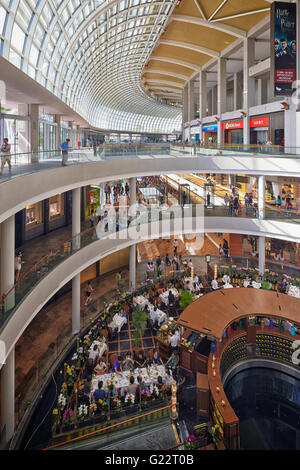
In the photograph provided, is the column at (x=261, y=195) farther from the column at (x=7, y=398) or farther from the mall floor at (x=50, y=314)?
the column at (x=7, y=398)

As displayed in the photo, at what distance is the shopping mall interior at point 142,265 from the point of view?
10.4 meters

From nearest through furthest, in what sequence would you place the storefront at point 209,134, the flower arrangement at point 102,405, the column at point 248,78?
the flower arrangement at point 102,405, the column at point 248,78, the storefront at point 209,134

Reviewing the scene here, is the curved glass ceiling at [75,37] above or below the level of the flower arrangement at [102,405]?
above

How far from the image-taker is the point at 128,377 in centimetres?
1230

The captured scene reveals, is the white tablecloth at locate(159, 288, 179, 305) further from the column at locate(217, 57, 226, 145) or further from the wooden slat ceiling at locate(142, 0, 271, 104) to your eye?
the column at locate(217, 57, 226, 145)

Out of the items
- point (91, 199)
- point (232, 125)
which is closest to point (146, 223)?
point (91, 199)

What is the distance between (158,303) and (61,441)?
1099 centimetres

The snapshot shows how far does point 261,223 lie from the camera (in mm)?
23031

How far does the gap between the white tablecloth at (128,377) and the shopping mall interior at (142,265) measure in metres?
0.08

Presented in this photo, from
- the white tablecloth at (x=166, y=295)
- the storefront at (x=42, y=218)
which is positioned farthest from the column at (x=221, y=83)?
the white tablecloth at (x=166, y=295)

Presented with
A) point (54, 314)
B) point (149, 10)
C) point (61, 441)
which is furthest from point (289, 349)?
point (149, 10)
